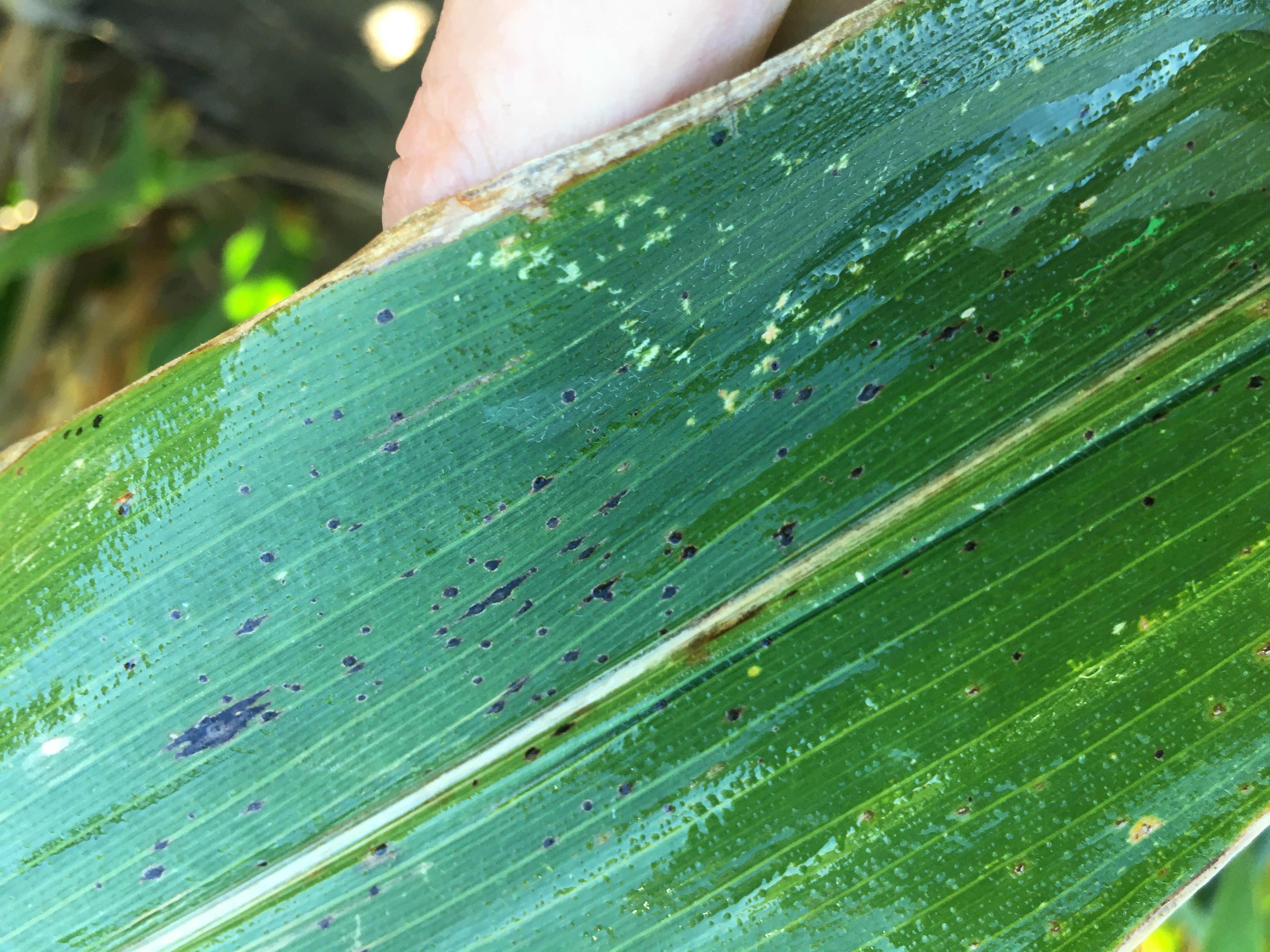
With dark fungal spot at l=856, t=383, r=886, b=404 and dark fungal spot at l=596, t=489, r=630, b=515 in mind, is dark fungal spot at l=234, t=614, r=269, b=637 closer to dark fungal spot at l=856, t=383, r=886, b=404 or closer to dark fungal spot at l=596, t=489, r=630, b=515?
dark fungal spot at l=596, t=489, r=630, b=515

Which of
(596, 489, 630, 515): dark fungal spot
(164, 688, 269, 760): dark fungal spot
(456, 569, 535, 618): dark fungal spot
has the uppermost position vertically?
(164, 688, 269, 760): dark fungal spot

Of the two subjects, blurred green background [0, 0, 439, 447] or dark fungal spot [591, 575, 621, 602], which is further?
blurred green background [0, 0, 439, 447]

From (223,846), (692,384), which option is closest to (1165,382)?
(692,384)

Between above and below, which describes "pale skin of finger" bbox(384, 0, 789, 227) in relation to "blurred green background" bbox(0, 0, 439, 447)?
below

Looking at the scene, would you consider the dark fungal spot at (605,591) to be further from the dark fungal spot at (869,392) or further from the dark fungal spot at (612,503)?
the dark fungal spot at (869,392)

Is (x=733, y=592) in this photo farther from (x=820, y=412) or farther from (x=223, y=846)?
(x=223, y=846)

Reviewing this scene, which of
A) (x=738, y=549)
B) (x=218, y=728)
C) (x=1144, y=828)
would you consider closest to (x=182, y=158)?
(x=218, y=728)

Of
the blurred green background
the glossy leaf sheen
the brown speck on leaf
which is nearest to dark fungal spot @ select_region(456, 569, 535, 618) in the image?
the glossy leaf sheen
